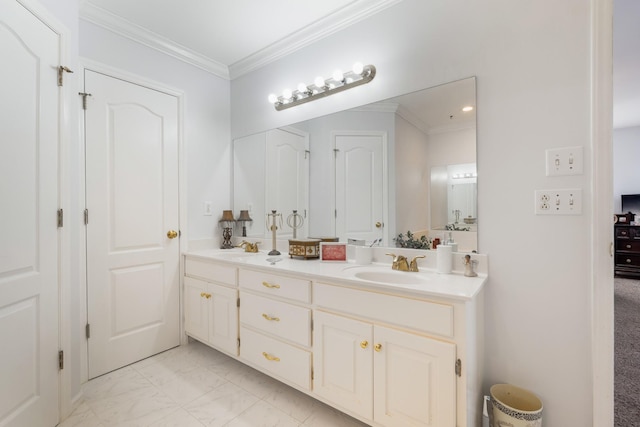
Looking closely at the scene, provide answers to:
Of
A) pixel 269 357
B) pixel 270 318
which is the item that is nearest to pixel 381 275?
pixel 270 318

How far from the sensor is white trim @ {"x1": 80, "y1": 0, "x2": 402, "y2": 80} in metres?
1.91

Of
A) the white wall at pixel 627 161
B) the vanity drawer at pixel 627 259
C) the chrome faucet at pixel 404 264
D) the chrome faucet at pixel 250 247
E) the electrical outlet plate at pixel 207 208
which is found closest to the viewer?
the chrome faucet at pixel 404 264

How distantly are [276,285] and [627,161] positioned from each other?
256 inches

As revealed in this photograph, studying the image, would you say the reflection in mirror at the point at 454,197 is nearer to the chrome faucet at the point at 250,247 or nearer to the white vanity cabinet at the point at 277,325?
the white vanity cabinet at the point at 277,325

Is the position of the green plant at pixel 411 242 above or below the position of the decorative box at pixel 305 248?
above

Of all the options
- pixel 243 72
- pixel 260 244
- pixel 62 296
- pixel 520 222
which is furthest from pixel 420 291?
pixel 243 72

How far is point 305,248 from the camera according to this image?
2.07 meters

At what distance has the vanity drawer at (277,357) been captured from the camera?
1.62 metres

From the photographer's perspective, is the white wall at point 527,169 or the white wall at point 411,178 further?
the white wall at point 411,178

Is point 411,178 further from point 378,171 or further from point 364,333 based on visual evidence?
point 364,333

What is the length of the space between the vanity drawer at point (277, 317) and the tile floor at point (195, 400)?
0.40 meters

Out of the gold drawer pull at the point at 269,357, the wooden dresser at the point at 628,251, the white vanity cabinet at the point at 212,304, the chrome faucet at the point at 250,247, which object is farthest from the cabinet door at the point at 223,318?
the wooden dresser at the point at 628,251

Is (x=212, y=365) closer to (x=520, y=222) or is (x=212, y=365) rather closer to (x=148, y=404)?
(x=148, y=404)

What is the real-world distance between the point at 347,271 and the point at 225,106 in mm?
2099
